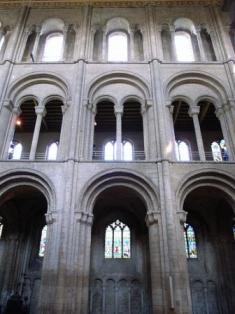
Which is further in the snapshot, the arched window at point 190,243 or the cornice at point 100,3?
the cornice at point 100,3

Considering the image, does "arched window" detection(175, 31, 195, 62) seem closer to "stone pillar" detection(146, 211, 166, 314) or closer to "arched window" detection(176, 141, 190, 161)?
"arched window" detection(176, 141, 190, 161)

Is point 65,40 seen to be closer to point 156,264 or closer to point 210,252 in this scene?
point 156,264

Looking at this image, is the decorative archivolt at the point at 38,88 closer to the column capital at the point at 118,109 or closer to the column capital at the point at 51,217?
the column capital at the point at 118,109

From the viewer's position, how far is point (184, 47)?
18312 mm

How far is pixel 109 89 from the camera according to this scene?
1560 cm

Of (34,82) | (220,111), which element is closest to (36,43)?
(34,82)

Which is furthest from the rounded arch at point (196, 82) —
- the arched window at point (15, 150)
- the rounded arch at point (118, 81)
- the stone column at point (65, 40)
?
the arched window at point (15, 150)

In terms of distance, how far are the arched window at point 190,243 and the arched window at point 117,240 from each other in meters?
3.38

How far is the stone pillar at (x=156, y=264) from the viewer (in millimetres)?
10234

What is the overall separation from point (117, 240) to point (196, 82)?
Result: 403 inches

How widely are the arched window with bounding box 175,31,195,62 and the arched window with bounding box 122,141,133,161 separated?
640 centimetres

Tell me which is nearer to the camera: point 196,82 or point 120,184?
point 120,184

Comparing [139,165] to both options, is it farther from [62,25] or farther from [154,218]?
[62,25]

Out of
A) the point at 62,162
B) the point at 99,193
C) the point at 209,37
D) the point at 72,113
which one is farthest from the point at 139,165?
the point at 209,37
